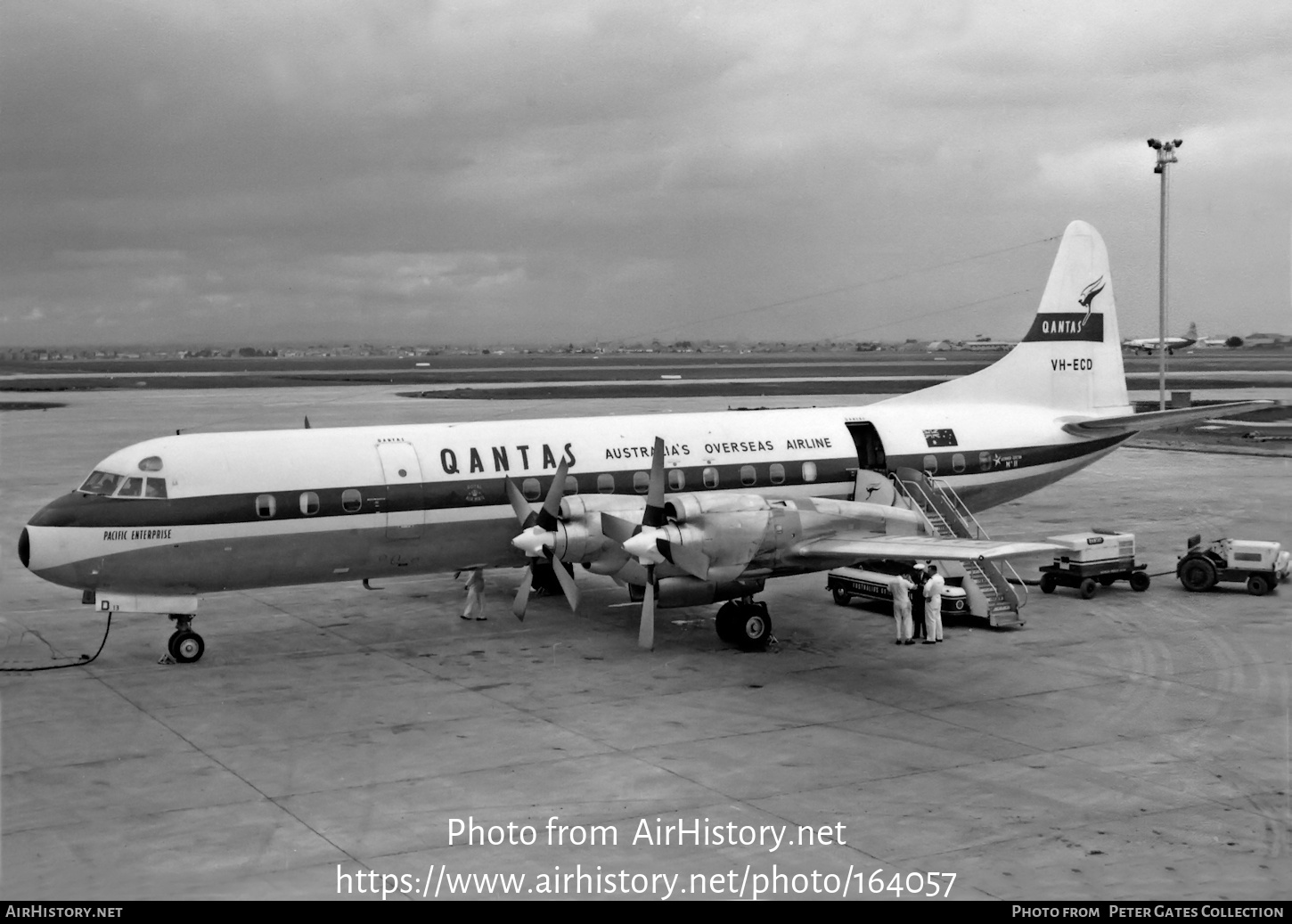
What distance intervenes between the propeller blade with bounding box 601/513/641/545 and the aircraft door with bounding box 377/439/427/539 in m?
4.19

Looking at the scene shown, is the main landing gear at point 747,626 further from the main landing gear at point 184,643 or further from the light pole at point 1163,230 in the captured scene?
the light pole at point 1163,230

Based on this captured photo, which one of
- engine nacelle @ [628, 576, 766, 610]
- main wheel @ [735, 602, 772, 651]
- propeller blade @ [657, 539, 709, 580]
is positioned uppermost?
propeller blade @ [657, 539, 709, 580]

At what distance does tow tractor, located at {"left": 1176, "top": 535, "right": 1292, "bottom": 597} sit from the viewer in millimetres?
28344

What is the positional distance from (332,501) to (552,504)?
440cm

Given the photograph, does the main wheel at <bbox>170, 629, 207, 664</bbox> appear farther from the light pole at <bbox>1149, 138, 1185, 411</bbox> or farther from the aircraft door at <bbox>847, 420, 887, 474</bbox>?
the light pole at <bbox>1149, 138, 1185, 411</bbox>

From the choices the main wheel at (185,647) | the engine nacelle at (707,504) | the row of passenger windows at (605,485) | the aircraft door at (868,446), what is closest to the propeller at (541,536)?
the row of passenger windows at (605,485)

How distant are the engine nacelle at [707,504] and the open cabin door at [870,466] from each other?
6.05 m

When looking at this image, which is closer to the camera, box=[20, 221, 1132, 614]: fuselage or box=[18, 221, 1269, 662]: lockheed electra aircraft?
box=[18, 221, 1269, 662]: lockheed electra aircraft

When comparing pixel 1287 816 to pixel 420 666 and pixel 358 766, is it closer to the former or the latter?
pixel 358 766

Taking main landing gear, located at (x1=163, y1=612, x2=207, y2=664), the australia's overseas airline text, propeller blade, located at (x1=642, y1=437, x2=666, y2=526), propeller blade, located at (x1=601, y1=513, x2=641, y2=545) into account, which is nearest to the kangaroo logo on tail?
the australia's overseas airline text

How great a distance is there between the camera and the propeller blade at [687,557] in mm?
22656

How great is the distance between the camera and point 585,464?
26.6 meters
